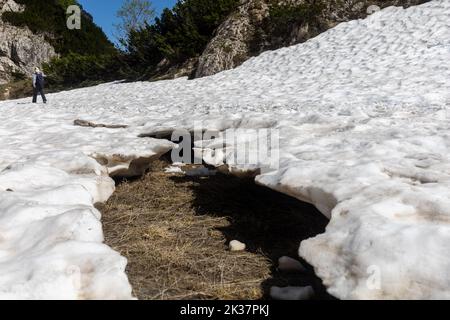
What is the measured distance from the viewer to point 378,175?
12.7 ft

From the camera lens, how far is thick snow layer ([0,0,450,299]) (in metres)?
2.67

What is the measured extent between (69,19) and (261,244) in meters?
39.8

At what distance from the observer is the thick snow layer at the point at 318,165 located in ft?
8.76

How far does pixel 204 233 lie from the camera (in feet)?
13.4

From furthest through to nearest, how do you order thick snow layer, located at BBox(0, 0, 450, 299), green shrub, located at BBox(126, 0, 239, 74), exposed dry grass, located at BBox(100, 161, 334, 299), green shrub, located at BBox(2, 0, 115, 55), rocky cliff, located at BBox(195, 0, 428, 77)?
1. green shrub, located at BBox(2, 0, 115, 55)
2. green shrub, located at BBox(126, 0, 239, 74)
3. rocky cliff, located at BBox(195, 0, 428, 77)
4. exposed dry grass, located at BBox(100, 161, 334, 299)
5. thick snow layer, located at BBox(0, 0, 450, 299)

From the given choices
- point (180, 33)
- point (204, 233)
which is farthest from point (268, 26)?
point (204, 233)

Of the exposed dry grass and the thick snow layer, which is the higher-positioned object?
the thick snow layer

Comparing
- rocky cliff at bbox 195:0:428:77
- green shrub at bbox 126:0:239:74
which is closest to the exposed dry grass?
rocky cliff at bbox 195:0:428:77

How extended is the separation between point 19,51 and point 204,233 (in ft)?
119

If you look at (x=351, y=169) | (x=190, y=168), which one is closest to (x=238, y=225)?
(x=351, y=169)

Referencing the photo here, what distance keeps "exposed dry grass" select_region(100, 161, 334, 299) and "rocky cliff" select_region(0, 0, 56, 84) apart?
33.7 m

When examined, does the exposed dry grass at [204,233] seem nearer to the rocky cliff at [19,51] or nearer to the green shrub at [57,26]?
the rocky cliff at [19,51]

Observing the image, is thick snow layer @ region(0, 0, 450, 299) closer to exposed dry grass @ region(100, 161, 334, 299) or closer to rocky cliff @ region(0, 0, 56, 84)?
exposed dry grass @ region(100, 161, 334, 299)

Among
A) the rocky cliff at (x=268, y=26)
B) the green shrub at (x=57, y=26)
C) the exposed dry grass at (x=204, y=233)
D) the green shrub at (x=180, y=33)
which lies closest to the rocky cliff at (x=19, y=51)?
the green shrub at (x=57, y=26)
